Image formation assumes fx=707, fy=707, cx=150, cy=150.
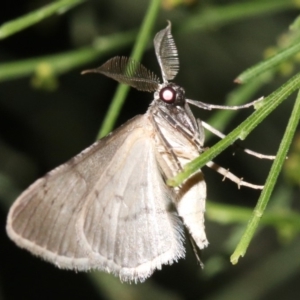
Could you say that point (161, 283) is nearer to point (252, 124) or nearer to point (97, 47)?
point (97, 47)

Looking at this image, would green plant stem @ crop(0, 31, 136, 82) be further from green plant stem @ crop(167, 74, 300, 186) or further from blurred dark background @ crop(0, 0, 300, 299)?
green plant stem @ crop(167, 74, 300, 186)

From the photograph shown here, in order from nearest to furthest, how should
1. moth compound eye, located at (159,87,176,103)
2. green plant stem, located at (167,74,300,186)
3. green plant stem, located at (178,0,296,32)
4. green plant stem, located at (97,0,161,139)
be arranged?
green plant stem, located at (167,74,300,186)
moth compound eye, located at (159,87,176,103)
green plant stem, located at (97,0,161,139)
green plant stem, located at (178,0,296,32)

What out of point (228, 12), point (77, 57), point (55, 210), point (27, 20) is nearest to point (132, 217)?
point (55, 210)

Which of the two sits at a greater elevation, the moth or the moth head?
the moth head

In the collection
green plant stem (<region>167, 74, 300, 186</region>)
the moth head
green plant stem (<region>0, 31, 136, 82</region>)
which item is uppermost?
green plant stem (<region>0, 31, 136, 82</region>)

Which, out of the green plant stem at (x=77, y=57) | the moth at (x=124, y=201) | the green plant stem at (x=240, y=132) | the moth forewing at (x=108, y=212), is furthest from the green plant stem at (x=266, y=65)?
the green plant stem at (x=77, y=57)

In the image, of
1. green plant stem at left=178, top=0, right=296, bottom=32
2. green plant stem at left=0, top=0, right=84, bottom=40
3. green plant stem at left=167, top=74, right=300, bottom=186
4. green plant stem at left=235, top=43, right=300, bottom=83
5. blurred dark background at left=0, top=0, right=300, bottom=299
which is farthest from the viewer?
blurred dark background at left=0, top=0, right=300, bottom=299

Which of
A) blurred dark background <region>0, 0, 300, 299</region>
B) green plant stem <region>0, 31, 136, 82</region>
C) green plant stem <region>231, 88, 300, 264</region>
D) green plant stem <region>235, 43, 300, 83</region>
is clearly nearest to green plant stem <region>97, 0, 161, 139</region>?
green plant stem <region>0, 31, 136, 82</region>

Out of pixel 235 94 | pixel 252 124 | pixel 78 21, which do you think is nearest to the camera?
pixel 252 124

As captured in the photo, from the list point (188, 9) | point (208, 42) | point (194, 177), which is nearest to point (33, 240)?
point (194, 177)
